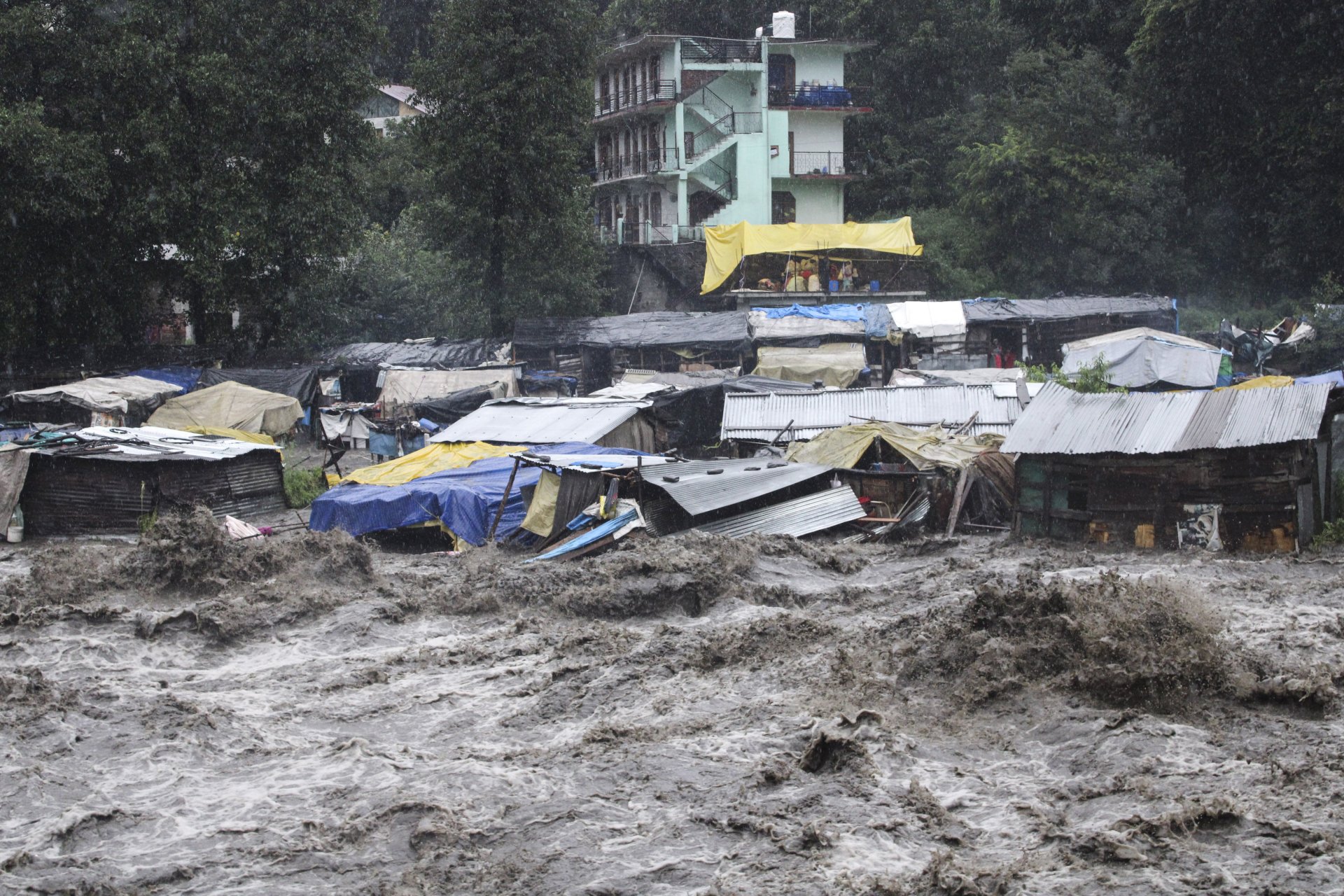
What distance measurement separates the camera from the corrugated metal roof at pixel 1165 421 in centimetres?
1812

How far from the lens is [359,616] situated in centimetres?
1744

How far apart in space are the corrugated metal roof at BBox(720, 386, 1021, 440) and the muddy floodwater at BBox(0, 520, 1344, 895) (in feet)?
28.0

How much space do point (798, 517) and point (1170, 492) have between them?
19.4 ft

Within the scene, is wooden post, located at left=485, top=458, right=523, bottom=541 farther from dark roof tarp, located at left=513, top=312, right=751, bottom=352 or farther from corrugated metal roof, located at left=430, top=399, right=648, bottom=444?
dark roof tarp, located at left=513, top=312, right=751, bottom=352

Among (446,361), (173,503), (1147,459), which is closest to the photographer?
(1147,459)

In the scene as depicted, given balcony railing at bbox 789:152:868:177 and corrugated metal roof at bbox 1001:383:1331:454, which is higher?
balcony railing at bbox 789:152:868:177

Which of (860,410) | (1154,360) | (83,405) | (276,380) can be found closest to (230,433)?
(83,405)

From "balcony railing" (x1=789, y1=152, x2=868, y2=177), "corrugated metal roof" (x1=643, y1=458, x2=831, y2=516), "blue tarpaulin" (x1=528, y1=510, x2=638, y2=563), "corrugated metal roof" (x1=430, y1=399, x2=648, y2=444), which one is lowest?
"blue tarpaulin" (x1=528, y1=510, x2=638, y2=563)

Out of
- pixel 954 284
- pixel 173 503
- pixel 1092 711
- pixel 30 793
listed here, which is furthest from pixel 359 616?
pixel 954 284

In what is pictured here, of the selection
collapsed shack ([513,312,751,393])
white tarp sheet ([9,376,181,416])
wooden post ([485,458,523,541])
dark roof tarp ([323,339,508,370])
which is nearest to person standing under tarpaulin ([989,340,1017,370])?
collapsed shack ([513,312,751,393])

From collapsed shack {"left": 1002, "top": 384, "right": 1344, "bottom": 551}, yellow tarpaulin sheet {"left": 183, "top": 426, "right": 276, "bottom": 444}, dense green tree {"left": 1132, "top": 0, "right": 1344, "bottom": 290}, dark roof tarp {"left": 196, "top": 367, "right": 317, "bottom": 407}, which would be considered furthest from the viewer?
dense green tree {"left": 1132, "top": 0, "right": 1344, "bottom": 290}

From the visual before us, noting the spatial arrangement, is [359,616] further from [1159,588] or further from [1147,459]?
[1147,459]

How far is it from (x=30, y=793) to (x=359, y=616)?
629 centimetres

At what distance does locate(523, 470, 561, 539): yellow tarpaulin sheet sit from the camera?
21.4 metres
